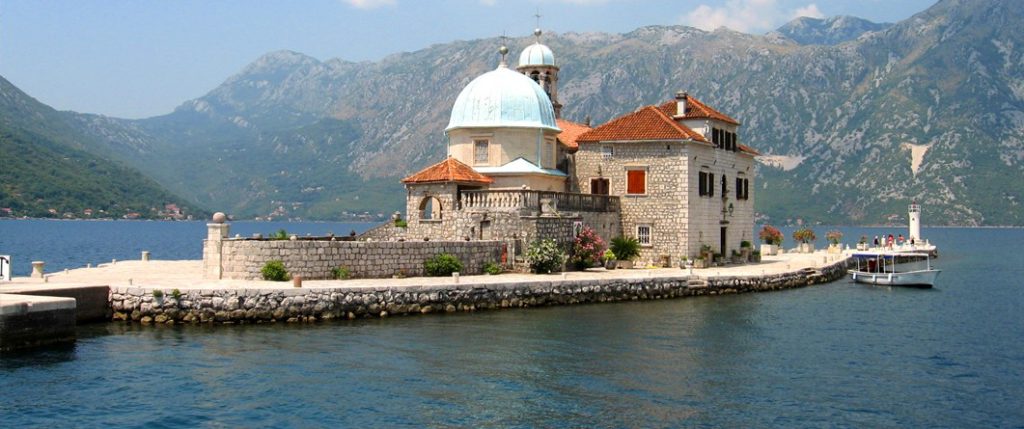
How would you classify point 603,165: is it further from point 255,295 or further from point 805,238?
point 805,238

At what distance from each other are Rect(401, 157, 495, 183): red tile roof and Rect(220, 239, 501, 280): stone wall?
4.85 meters

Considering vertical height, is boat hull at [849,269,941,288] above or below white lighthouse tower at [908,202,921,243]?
below

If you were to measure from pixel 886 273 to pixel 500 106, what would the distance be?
1040 inches

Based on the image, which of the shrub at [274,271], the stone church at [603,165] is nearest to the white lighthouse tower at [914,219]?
the stone church at [603,165]

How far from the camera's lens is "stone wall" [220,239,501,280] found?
37.8 meters

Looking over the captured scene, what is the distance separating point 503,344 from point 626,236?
23.3m

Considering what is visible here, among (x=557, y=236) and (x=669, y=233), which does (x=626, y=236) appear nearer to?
(x=669, y=233)

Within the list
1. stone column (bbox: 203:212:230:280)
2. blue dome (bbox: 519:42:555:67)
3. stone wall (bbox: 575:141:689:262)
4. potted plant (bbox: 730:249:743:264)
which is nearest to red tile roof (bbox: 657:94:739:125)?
stone wall (bbox: 575:141:689:262)

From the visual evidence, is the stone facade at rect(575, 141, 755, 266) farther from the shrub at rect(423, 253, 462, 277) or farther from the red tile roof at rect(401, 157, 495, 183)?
the shrub at rect(423, 253, 462, 277)

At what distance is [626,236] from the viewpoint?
5356 centimetres

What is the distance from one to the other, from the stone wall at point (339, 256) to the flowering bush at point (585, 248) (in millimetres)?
6191

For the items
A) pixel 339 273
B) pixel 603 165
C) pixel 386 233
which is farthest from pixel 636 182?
pixel 339 273

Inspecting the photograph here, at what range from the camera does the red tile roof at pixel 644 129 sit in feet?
169

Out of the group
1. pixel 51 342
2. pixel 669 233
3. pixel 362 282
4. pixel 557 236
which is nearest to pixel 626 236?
pixel 669 233
